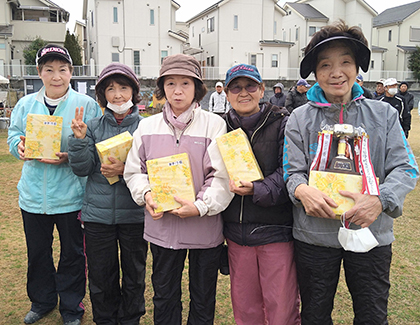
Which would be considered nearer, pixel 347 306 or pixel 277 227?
pixel 277 227

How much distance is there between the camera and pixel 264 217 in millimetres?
2363

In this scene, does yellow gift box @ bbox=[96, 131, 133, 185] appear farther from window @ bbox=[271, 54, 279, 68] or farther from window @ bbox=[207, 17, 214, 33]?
window @ bbox=[271, 54, 279, 68]

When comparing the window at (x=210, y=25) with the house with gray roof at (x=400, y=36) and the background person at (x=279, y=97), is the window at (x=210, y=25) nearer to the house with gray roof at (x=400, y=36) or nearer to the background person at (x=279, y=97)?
the house with gray roof at (x=400, y=36)

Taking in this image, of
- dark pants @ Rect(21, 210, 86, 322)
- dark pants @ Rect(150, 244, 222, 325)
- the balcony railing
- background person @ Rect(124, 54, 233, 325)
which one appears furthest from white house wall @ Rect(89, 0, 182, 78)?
dark pants @ Rect(150, 244, 222, 325)

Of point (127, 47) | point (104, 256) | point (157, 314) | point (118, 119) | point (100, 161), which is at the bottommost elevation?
point (157, 314)

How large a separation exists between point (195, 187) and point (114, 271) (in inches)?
40.8

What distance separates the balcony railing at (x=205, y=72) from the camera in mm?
25344

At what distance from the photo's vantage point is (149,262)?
4.14 m

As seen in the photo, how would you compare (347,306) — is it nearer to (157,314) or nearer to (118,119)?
(157,314)

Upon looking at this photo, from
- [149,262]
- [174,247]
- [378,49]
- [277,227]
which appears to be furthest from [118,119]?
[378,49]

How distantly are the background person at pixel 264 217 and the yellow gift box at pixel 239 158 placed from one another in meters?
0.12

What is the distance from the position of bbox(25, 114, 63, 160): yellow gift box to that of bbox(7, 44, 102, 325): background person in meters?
0.07

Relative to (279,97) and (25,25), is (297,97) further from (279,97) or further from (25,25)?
(25,25)

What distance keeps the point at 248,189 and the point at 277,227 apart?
0.37m
